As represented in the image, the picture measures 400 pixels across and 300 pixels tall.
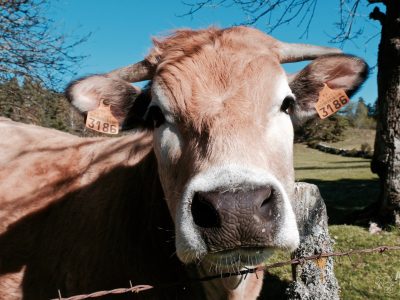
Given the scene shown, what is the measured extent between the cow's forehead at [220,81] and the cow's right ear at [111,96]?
0.55 metres

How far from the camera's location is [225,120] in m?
2.20

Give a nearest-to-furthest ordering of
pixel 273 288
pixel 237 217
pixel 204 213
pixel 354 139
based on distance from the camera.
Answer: pixel 237 217 → pixel 204 213 → pixel 273 288 → pixel 354 139

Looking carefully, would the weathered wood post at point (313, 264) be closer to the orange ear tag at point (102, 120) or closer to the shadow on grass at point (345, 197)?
the orange ear tag at point (102, 120)

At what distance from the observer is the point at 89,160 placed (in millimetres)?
3732

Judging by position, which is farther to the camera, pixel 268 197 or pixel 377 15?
pixel 377 15

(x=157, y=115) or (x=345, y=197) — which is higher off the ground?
(x=157, y=115)

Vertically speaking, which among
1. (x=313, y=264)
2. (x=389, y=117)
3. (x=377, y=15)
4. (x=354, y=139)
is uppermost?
(x=354, y=139)

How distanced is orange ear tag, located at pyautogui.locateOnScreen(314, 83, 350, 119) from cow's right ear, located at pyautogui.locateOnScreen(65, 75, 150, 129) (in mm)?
1405

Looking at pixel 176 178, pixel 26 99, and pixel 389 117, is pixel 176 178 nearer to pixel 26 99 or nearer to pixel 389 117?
pixel 389 117

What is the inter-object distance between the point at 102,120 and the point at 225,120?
1392 mm

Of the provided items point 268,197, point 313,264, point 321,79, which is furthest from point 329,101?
point 313,264

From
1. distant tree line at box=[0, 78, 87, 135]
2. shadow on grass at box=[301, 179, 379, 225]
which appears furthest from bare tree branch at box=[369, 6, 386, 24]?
distant tree line at box=[0, 78, 87, 135]

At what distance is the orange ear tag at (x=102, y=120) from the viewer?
3180mm

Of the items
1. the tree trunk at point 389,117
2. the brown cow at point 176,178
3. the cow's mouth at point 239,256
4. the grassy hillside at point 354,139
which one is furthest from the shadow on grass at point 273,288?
the grassy hillside at point 354,139
